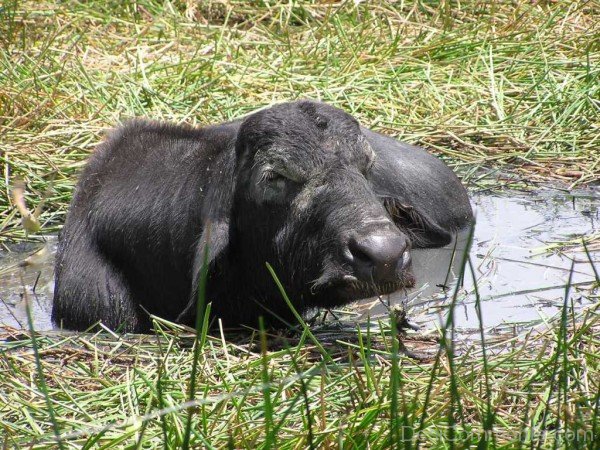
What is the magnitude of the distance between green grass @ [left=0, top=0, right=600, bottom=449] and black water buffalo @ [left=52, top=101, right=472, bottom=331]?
0.26 meters

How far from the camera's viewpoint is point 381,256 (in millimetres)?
4387

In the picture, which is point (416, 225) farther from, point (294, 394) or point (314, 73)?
point (314, 73)

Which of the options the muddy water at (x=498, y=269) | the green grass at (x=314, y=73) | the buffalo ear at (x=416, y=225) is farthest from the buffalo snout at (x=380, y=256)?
the green grass at (x=314, y=73)

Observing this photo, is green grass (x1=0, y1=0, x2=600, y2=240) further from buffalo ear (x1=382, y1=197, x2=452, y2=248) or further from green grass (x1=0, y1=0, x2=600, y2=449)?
buffalo ear (x1=382, y1=197, x2=452, y2=248)

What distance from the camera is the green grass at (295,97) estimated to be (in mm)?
3787

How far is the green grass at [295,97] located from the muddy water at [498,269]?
0.64 ft

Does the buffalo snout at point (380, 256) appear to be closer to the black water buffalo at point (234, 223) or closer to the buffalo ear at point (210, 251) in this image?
the black water buffalo at point (234, 223)

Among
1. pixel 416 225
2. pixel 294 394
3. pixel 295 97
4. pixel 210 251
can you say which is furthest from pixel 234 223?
pixel 295 97

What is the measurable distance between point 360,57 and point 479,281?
13.0ft

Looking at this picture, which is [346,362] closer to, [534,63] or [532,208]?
[532,208]

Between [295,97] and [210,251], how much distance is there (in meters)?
3.53

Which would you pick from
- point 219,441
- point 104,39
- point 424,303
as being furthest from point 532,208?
point 104,39

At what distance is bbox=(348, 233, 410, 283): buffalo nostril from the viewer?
439cm

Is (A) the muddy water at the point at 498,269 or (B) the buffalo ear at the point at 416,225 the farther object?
(B) the buffalo ear at the point at 416,225
